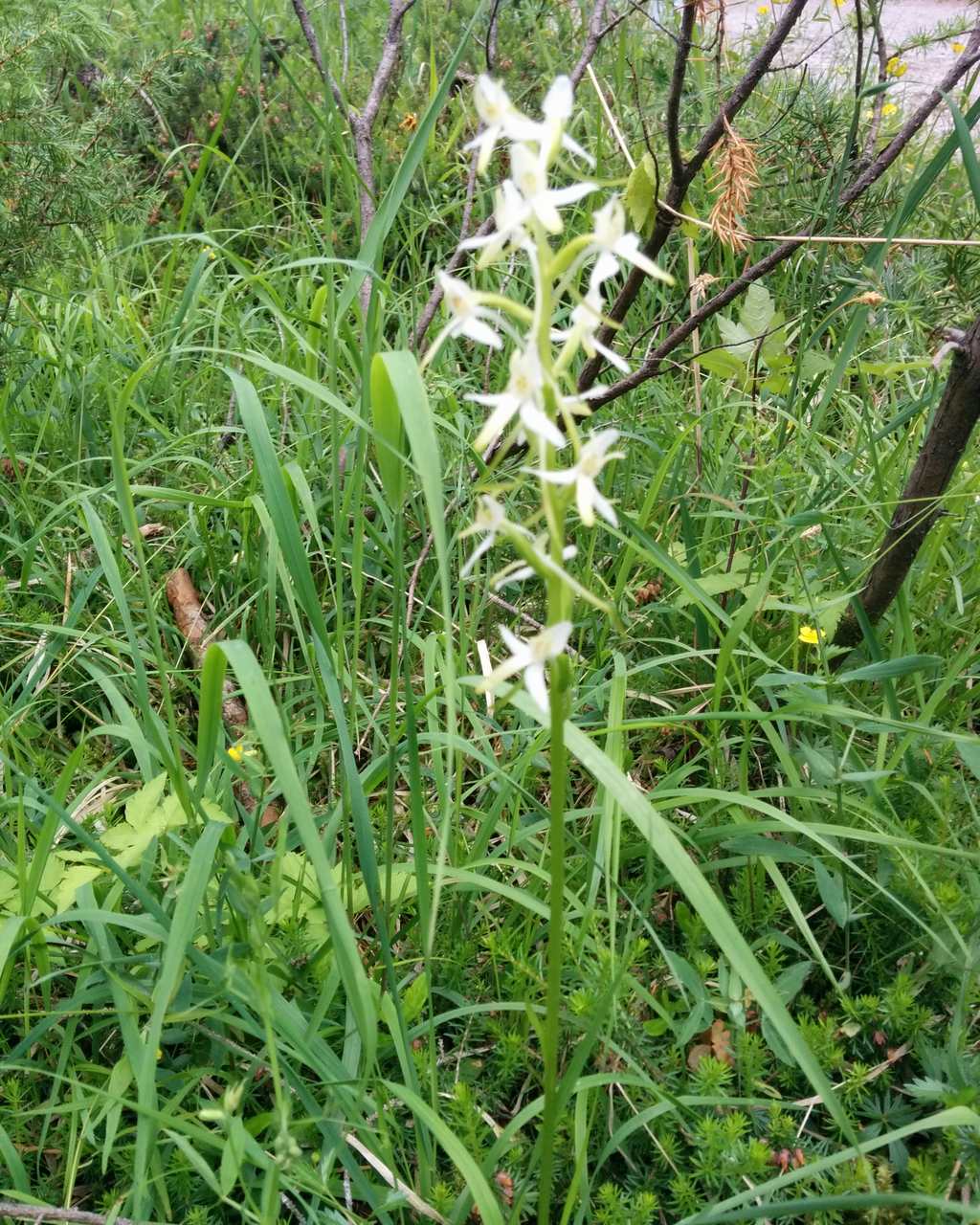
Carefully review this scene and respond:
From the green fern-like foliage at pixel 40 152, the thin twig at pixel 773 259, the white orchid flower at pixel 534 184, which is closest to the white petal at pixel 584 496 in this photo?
the white orchid flower at pixel 534 184

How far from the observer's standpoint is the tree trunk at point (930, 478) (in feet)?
5.86

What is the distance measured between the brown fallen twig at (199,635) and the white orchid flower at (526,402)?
48.8 inches

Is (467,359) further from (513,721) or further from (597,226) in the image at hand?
(597,226)

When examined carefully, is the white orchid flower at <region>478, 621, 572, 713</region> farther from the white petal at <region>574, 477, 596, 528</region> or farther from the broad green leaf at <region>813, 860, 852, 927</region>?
the broad green leaf at <region>813, 860, 852, 927</region>

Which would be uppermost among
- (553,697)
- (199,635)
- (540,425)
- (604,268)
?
(604,268)

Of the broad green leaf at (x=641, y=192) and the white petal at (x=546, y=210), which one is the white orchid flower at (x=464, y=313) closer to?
the white petal at (x=546, y=210)

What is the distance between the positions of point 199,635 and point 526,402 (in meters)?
1.51

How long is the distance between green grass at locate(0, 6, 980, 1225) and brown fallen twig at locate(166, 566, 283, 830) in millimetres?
58

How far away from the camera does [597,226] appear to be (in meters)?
1.04

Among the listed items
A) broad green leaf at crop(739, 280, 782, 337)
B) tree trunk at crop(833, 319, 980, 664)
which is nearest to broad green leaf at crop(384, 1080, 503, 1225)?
tree trunk at crop(833, 319, 980, 664)

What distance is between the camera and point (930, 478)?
1929mm

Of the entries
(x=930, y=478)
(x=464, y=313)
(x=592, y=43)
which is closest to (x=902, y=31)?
(x=592, y=43)

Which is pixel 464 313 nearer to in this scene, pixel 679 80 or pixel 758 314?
pixel 679 80

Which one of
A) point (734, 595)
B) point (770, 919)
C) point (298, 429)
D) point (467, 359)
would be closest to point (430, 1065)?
point (770, 919)
